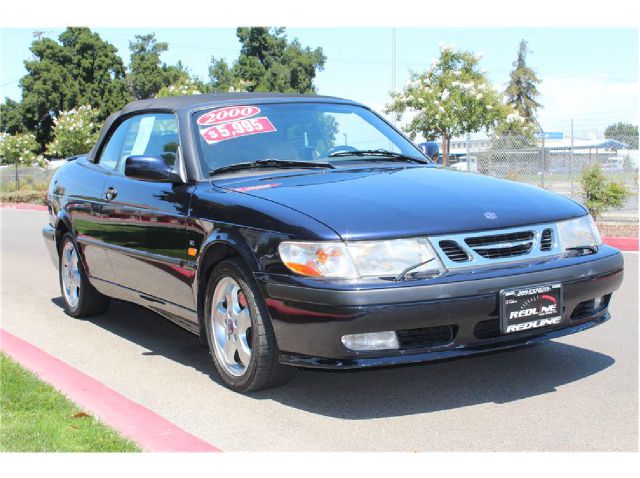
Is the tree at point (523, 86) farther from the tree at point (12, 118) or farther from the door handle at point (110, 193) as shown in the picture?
the door handle at point (110, 193)

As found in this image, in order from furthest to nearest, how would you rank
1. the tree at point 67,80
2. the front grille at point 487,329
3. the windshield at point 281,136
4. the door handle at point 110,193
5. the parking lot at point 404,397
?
the tree at point 67,80, the door handle at point 110,193, the windshield at point 281,136, the front grille at point 487,329, the parking lot at point 404,397

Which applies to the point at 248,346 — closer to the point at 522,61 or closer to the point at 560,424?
the point at 560,424

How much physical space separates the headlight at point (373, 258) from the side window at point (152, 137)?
178 centimetres

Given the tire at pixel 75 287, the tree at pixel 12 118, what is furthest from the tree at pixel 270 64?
the tire at pixel 75 287

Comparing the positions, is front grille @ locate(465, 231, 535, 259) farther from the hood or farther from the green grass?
the green grass

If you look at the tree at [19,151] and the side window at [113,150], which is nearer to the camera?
the side window at [113,150]

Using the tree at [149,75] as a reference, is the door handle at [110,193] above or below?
below

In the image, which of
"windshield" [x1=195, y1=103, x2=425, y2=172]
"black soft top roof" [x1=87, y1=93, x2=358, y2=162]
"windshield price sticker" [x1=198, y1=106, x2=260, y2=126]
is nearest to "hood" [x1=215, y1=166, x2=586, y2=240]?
"windshield" [x1=195, y1=103, x2=425, y2=172]

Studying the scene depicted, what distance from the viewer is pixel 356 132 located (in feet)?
20.2

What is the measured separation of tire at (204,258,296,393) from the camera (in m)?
4.58

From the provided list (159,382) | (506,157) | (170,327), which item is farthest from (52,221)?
(506,157)

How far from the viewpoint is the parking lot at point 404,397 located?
409cm

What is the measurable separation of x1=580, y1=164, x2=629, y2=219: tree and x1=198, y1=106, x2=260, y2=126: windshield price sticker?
11.8 m

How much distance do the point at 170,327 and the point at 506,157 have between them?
15621mm
